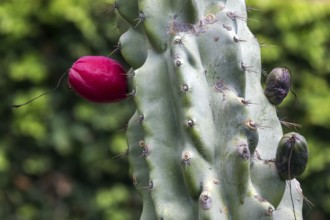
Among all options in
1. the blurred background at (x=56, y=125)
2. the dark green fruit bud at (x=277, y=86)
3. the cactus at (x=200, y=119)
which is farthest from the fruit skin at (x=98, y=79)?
the blurred background at (x=56, y=125)

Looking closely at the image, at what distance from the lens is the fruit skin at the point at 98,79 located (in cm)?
266

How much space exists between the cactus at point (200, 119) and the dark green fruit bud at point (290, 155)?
15 millimetres

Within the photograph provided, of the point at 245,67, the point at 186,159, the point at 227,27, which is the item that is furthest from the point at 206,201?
the point at 227,27

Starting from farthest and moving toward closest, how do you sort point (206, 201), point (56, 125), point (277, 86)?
point (56, 125) < point (277, 86) < point (206, 201)

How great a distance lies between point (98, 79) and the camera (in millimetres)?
2666

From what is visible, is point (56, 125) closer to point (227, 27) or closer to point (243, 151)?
point (227, 27)

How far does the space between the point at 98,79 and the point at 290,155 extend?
0.65 metres

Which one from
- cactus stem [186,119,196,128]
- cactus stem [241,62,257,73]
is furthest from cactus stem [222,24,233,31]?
cactus stem [186,119,196,128]

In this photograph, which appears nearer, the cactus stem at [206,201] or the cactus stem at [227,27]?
the cactus stem at [206,201]

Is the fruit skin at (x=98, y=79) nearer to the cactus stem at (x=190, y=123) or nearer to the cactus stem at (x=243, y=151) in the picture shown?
the cactus stem at (x=190, y=123)

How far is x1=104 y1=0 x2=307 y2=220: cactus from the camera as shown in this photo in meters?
2.43

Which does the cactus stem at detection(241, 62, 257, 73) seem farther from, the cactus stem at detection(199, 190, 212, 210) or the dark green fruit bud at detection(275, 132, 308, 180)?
the cactus stem at detection(199, 190, 212, 210)

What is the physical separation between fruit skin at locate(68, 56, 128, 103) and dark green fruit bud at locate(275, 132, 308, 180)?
550mm

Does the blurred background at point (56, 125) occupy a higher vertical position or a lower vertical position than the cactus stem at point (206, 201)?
lower
